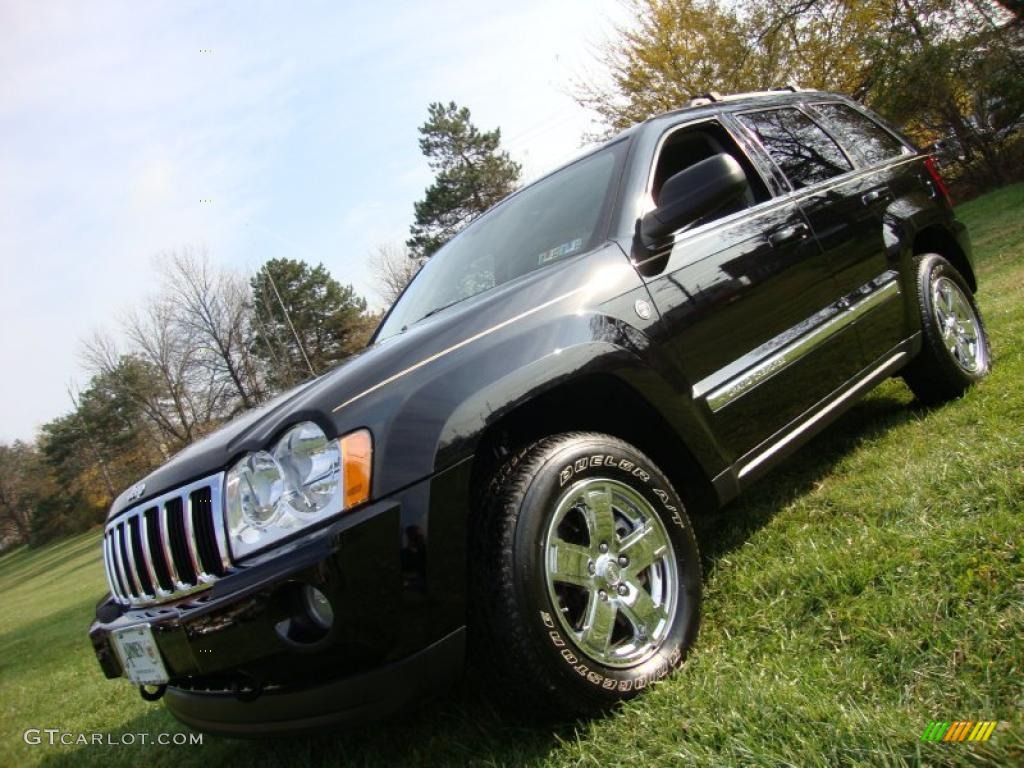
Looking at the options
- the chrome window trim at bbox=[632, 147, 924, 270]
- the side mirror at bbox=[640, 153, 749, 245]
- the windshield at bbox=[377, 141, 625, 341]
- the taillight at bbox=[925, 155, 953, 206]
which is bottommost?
the taillight at bbox=[925, 155, 953, 206]

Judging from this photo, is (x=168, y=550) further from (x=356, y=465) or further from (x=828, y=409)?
(x=828, y=409)

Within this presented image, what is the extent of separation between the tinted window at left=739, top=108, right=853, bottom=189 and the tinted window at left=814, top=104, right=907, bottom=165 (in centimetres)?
19

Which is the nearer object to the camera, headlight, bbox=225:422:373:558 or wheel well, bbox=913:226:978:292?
headlight, bbox=225:422:373:558

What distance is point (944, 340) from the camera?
12.7 feet

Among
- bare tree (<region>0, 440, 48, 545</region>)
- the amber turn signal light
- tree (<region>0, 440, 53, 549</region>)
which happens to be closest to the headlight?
the amber turn signal light

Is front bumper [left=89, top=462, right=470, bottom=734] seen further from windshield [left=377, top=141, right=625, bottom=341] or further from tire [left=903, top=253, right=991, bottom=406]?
tire [left=903, top=253, right=991, bottom=406]

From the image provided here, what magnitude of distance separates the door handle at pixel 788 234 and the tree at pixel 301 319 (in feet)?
123

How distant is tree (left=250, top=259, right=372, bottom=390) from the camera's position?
130 ft

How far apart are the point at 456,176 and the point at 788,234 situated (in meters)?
35.7

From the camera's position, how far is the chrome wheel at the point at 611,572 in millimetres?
→ 2002

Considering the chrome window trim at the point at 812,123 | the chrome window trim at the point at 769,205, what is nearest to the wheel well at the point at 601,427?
the chrome window trim at the point at 769,205

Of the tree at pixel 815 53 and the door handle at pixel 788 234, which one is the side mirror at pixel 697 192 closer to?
the door handle at pixel 788 234

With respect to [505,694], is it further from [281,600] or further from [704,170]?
[704,170]

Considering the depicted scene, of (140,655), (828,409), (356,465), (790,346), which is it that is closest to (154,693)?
(140,655)
